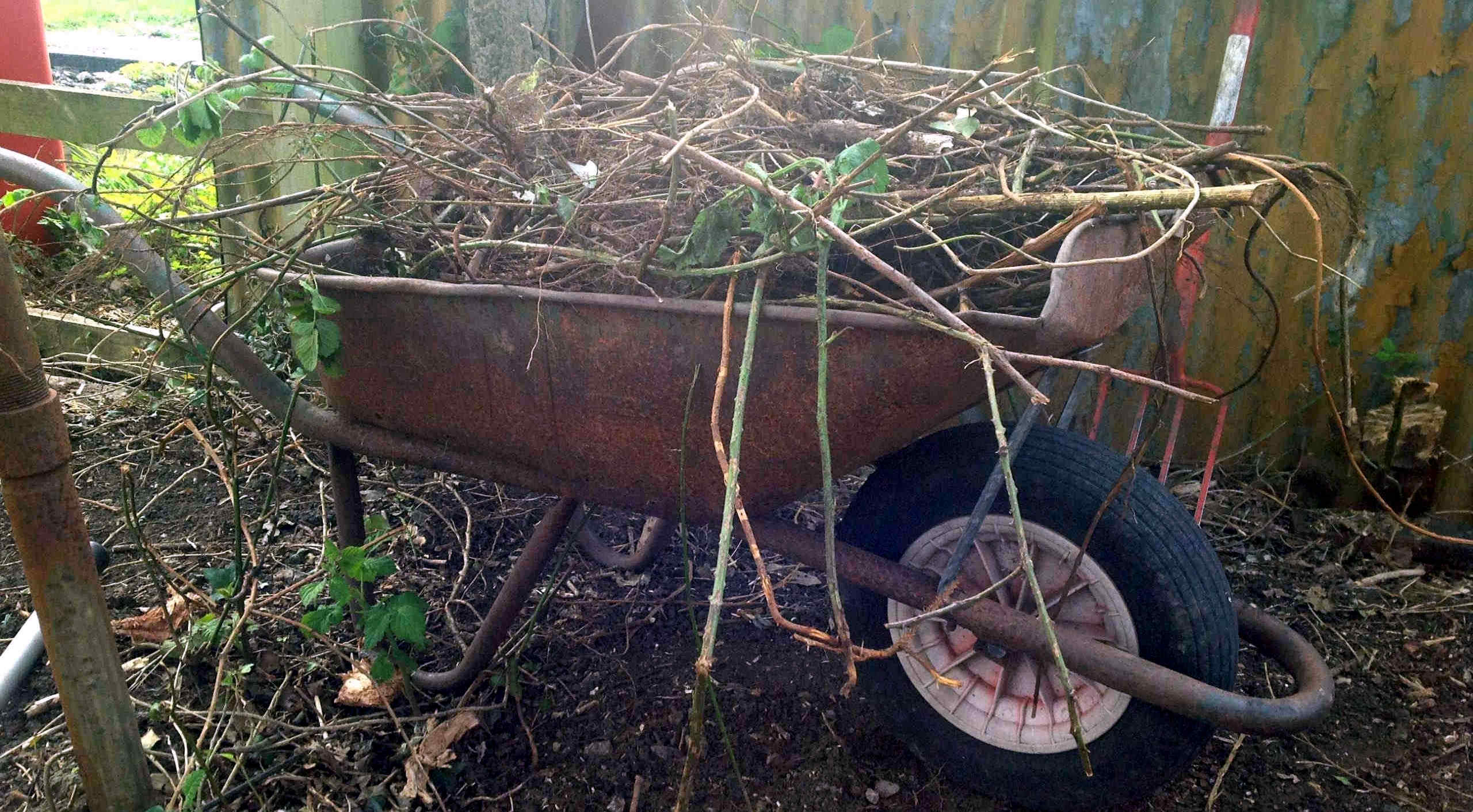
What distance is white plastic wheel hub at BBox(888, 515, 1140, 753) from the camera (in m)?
1.54

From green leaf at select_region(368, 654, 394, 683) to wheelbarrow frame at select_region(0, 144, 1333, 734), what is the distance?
0.18 meters

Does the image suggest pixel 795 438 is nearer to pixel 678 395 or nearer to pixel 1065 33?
pixel 678 395

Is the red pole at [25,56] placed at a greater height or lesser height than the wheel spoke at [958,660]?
greater

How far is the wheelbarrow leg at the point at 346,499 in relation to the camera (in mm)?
1826

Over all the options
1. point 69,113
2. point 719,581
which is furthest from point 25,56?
point 719,581

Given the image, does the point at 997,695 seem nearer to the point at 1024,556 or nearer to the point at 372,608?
the point at 1024,556

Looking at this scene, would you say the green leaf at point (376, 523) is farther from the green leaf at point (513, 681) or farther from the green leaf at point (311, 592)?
the green leaf at point (513, 681)

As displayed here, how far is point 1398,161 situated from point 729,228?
218 cm

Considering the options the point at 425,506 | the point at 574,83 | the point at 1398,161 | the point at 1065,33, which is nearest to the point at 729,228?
the point at 574,83

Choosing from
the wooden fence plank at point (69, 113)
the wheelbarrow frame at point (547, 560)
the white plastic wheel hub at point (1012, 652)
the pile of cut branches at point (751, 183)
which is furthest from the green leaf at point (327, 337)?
the wooden fence plank at point (69, 113)

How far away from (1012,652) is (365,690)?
127 centimetres

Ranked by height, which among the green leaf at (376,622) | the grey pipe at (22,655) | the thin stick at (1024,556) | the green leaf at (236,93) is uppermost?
the green leaf at (236,93)

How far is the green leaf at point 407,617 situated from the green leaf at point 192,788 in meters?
0.36

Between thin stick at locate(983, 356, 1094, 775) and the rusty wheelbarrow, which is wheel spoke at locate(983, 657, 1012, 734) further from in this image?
thin stick at locate(983, 356, 1094, 775)
